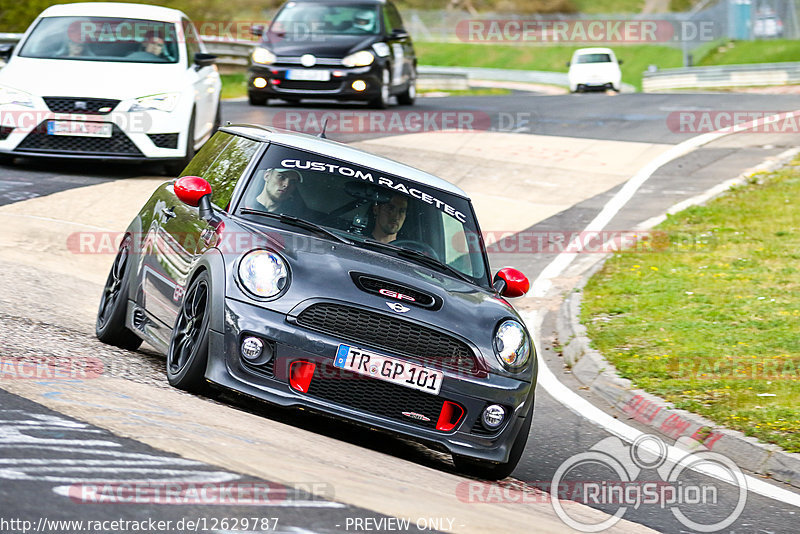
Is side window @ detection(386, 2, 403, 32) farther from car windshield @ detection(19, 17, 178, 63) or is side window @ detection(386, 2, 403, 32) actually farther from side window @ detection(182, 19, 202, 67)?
car windshield @ detection(19, 17, 178, 63)

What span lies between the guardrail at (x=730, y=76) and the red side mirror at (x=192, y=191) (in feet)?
109

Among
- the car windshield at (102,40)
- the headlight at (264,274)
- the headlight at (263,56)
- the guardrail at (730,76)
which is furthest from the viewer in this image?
the guardrail at (730,76)

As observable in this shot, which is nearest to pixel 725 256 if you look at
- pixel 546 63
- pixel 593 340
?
pixel 593 340

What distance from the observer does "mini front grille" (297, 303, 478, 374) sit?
5.87 meters

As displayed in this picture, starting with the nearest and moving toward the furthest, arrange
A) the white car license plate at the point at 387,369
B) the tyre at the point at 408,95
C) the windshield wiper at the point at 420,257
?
1. the white car license plate at the point at 387,369
2. the windshield wiper at the point at 420,257
3. the tyre at the point at 408,95

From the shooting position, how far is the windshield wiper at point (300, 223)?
660cm

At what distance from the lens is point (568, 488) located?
21.2 ft

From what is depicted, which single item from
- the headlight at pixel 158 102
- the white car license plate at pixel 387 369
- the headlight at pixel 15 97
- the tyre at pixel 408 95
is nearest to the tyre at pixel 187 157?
the headlight at pixel 158 102

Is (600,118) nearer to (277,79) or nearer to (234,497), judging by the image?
(277,79)

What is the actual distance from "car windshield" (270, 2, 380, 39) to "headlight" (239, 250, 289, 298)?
52.8 ft

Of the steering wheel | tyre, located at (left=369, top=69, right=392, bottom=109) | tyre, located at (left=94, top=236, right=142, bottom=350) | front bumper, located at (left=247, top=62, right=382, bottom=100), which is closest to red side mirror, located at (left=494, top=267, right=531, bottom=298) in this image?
the steering wheel

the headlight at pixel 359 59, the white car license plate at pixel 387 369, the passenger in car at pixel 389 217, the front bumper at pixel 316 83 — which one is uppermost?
the passenger in car at pixel 389 217

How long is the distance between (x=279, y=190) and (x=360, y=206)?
1.53 ft

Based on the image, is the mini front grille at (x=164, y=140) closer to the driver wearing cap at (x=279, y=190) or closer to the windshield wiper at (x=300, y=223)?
the driver wearing cap at (x=279, y=190)
